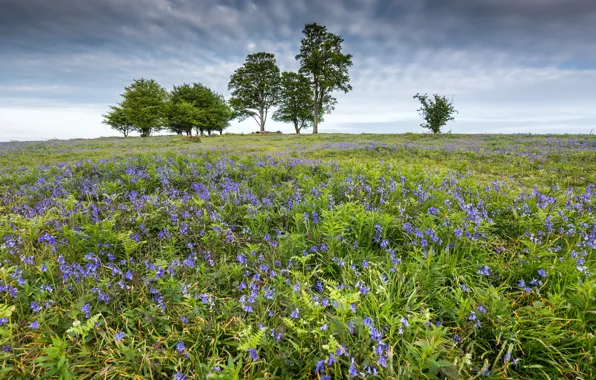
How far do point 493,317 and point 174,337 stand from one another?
296 cm

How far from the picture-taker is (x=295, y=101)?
171 ft

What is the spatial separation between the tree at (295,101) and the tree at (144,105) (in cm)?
2114

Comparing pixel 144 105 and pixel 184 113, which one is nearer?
pixel 184 113

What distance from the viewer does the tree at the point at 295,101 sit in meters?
45.2

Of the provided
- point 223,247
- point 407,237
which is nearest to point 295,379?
point 223,247

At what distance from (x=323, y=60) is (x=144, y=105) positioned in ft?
118

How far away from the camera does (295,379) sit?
2.29 meters

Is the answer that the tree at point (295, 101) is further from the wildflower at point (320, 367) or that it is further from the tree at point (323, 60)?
the wildflower at point (320, 367)

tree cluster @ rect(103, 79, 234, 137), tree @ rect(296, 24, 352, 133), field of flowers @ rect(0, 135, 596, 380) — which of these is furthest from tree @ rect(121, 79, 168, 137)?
field of flowers @ rect(0, 135, 596, 380)

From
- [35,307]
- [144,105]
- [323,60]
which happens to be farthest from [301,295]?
[144,105]

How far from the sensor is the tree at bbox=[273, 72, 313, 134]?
45.2 metres

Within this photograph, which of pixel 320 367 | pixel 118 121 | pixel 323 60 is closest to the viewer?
pixel 320 367

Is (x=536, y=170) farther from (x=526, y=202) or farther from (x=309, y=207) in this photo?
(x=309, y=207)

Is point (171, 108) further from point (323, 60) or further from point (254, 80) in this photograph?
point (323, 60)
